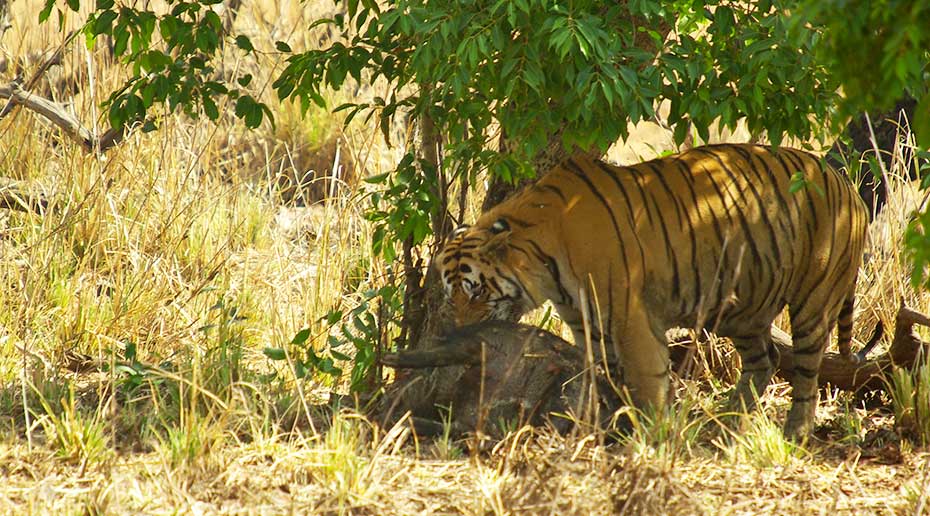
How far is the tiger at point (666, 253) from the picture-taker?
4.36 meters

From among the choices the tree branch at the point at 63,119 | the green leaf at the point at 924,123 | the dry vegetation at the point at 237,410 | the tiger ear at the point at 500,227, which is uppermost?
the green leaf at the point at 924,123

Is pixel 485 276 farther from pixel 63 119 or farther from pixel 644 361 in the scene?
pixel 63 119

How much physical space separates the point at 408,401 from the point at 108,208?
2.77m

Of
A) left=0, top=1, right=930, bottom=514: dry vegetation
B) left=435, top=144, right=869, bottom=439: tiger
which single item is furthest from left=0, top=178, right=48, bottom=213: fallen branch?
left=435, top=144, right=869, bottom=439: tiger

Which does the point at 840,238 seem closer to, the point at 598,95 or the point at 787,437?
the point at 787,437

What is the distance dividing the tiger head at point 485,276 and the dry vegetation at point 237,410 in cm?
52

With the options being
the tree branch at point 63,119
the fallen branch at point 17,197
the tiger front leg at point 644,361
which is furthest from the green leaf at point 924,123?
the fallen branch at point 17,197

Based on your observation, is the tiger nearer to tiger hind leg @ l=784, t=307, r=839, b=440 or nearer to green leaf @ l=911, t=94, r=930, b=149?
tiger hind leg @ l=784, t=307, r=839, b=440

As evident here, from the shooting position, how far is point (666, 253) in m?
4.46

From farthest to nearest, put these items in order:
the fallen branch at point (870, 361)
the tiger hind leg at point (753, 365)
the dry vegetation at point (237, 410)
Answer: the tiger hind leg at point (753, 365) < the fallen branch at point (870, 361) < the dry vegetation at point (237, 410)

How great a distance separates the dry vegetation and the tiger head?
517 mm

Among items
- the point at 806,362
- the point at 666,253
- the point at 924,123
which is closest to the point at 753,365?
the point at 806,362

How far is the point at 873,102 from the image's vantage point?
8.95ft

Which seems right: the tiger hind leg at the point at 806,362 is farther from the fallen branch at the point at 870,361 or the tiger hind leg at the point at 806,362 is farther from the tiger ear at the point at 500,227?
the tiger ear at the point at 500,227
